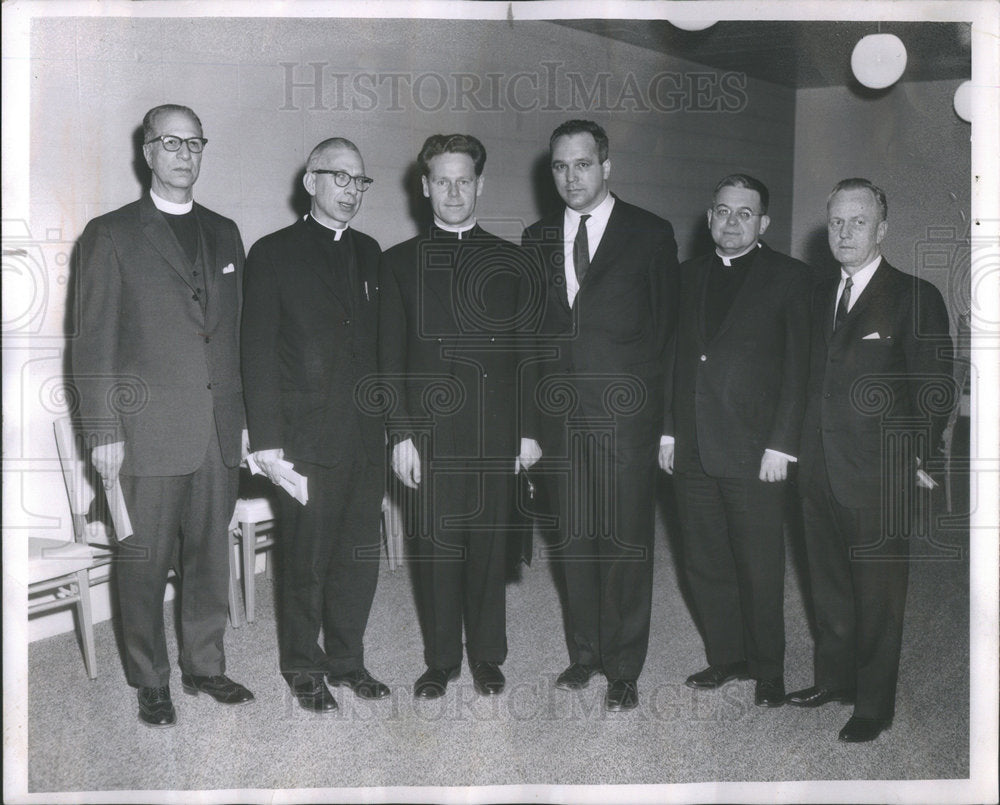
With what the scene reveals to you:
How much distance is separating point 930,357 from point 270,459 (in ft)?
6.47

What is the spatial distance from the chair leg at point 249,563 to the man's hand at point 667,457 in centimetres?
149

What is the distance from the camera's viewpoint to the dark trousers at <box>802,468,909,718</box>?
2.53 metres

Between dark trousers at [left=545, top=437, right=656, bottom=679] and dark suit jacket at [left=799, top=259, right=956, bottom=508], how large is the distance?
0.53 metres

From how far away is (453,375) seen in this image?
8.38 feet

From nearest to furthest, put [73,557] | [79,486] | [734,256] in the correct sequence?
[734,256] < [73,557] < [79,486]

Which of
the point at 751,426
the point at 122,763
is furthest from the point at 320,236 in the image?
the point at 122,763

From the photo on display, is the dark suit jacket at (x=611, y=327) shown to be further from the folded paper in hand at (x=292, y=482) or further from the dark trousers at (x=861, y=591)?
the folded paper in hand at (x=292, y=482)

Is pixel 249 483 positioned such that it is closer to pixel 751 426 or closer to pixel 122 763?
pixel 122 763

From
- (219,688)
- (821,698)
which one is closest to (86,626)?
(219,688)

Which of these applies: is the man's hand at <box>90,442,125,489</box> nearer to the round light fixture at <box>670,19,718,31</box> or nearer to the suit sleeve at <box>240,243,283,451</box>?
the suit sleeve at <box>240,243,283,451</box>

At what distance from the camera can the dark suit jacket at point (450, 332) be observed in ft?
8.34

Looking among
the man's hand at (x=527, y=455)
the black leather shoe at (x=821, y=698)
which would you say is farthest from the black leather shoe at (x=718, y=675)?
the man's hand at (x=527, y=455)

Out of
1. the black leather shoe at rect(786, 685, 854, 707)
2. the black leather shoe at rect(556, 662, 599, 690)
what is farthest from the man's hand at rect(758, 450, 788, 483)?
the black leather shoe at rect(556, 662, 599, 690)

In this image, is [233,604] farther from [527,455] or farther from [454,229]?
[454,229]
